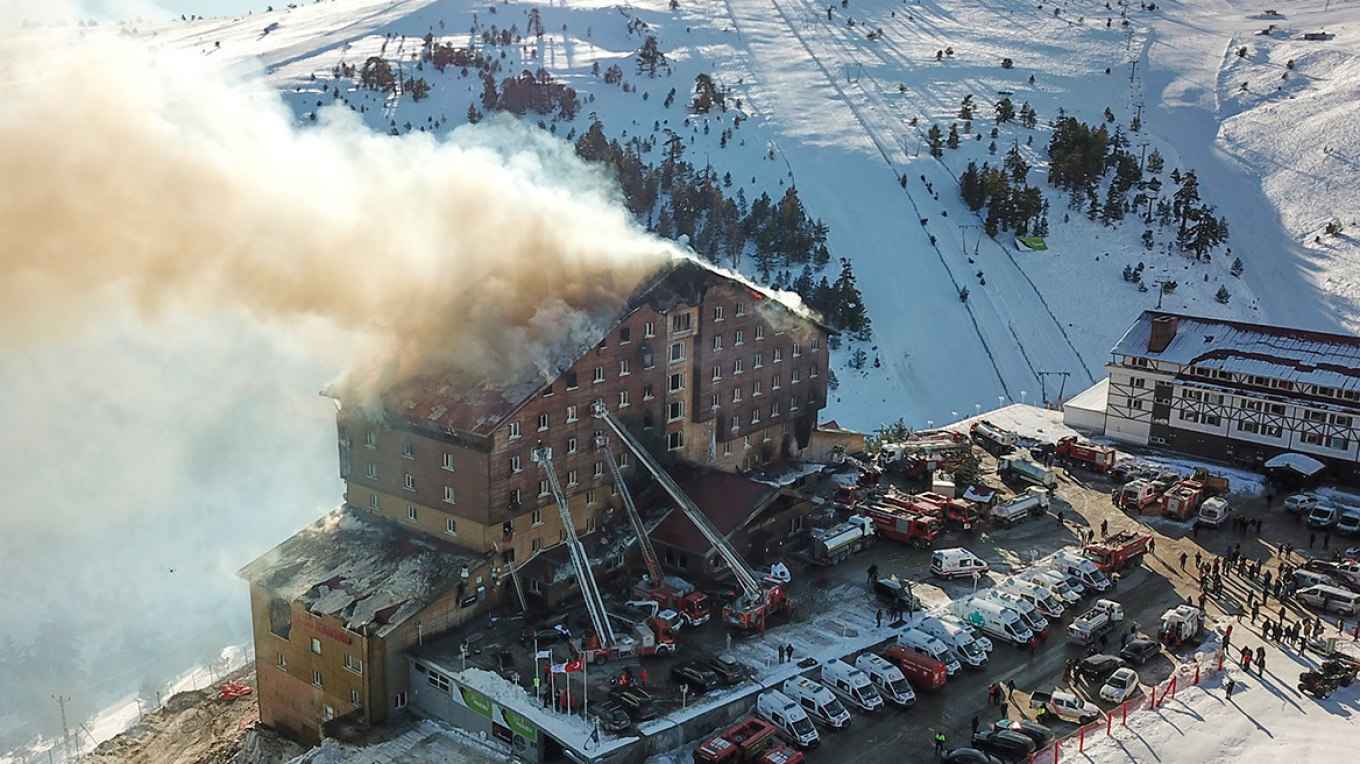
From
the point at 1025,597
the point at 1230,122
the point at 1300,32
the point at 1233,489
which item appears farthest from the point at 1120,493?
the point at 1300,32

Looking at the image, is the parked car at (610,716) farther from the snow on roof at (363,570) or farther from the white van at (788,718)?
the snow on roof at (363,570)

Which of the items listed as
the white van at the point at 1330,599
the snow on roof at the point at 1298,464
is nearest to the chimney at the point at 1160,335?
the snow on roof at the point at 1298,464

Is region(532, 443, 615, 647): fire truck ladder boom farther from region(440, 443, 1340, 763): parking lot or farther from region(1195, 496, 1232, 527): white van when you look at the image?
region(1195, 496, 1232, 527): white van

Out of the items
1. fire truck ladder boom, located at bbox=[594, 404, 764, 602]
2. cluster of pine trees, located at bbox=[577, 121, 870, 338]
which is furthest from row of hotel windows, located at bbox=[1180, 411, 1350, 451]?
cluster of pine trees, located at bbox=[577, 121, 870, 338]

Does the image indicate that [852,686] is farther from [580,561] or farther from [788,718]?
[580,561]

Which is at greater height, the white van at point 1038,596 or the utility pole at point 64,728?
the white van at point 1038,596
